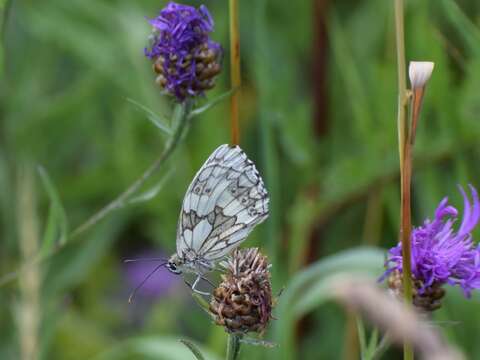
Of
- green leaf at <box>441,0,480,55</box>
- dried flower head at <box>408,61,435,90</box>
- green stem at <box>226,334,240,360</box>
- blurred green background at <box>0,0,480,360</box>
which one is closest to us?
dried flower head at <box>408,61,435,90</box>

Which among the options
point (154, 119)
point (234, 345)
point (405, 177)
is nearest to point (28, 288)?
point (154, 119)

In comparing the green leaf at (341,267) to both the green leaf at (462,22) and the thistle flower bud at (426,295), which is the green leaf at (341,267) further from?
the thistle flower bud at (426,295)

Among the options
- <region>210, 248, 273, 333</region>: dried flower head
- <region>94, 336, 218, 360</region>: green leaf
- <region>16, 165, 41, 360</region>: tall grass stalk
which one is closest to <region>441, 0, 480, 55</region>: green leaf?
<region>210, 248, 273, 333</region>: dried flower head

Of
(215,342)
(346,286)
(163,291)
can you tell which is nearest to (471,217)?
(346,286)

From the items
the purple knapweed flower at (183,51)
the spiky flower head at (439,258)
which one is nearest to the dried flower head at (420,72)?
the spiky flower head at (439,258)

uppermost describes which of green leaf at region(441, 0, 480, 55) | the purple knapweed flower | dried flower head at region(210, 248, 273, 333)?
green leaf at region(441, 0, 480, 55)

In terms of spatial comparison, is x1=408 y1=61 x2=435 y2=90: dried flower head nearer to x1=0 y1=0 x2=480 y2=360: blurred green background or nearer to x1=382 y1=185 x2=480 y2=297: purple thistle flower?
x1=382 y1=185 x2=480 y2=297: purple thistle flower

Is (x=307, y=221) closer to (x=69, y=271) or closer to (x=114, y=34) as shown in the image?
(x=69, y=271)
